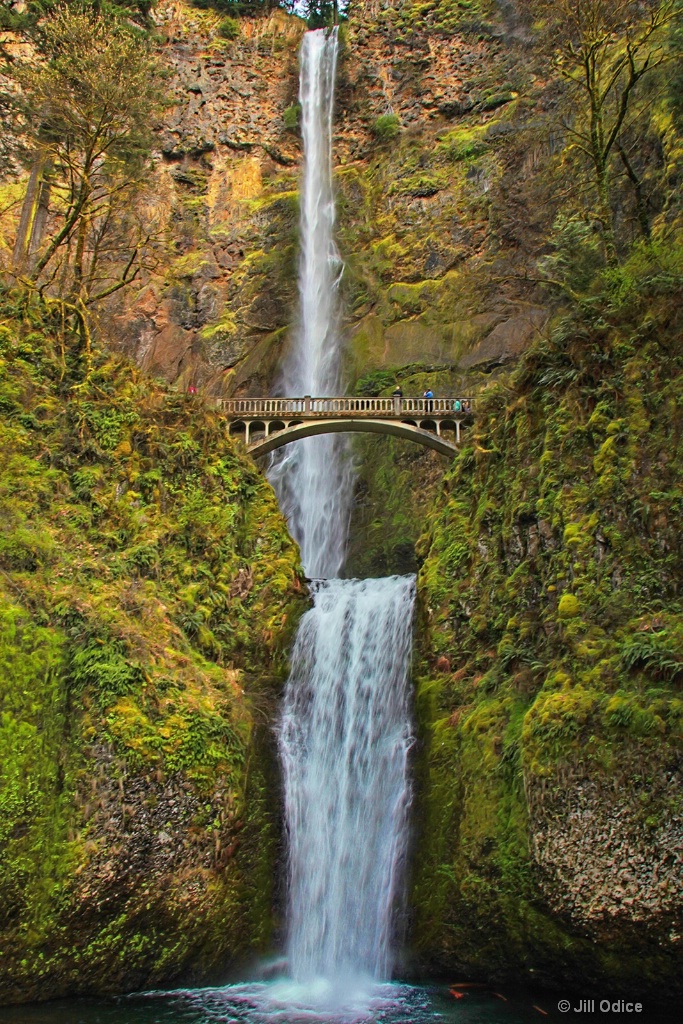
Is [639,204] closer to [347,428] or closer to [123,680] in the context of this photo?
[347,428]

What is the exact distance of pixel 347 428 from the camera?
2742cm

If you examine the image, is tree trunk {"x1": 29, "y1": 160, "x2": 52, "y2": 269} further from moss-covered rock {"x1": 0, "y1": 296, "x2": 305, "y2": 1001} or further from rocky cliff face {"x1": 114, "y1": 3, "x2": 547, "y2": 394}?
rocky cliff face {"x1": 114, "y1": 3, "x2": 547, "y2": 394}

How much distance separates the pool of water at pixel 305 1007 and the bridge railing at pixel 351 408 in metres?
17.1

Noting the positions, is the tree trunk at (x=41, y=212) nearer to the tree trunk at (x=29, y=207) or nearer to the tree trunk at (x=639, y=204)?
the tree trunk at (x=29, y=207)

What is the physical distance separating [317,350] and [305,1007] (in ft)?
84.5

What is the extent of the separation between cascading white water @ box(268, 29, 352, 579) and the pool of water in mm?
16313

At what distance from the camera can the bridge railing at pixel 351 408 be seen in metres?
27.0

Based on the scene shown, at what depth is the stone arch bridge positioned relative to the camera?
88.1 feet

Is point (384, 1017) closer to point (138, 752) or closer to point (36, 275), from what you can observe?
point (138, 752)

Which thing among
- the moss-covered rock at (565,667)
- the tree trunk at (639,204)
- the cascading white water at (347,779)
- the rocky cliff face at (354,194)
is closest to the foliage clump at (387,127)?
the rocky cliff face at (354,194)

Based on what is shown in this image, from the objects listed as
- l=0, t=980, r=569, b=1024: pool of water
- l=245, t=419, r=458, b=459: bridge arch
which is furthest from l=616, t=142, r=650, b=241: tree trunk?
l=0, t=980, r=569, b=1024: pool of water

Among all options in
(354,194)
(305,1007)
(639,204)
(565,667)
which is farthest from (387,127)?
(305,1007)

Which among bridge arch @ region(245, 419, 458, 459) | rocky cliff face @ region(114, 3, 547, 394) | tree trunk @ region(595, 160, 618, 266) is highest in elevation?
rocky cliff face @ region(114, 3, 547, 394)

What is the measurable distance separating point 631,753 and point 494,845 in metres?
2.79
